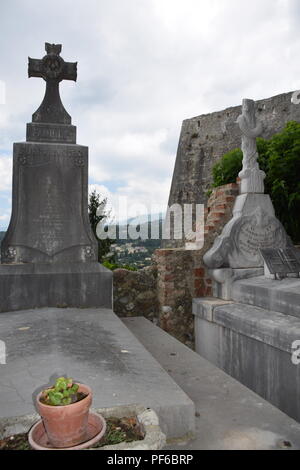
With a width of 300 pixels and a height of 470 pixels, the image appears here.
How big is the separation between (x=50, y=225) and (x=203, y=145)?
1614 cm

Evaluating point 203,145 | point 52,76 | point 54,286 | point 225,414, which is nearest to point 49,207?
point 54,286

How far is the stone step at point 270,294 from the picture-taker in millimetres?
4133

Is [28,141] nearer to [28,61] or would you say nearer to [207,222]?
[28,61]

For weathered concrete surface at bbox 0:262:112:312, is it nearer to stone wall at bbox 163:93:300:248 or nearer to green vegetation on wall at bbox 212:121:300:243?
green vegetation on wall at bbox 212:121:300:243

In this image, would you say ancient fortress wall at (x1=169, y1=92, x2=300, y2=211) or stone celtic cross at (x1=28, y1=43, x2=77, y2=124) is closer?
stone celtic cross at (x1=28, y1=43, x2=77, y2=124)

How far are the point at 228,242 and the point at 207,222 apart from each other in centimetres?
81

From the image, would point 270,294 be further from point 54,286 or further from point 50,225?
point 50,225

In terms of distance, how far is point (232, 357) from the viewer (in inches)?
182

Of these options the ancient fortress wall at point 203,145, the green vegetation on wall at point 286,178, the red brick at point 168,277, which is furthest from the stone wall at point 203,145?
the red brick at point 168,277

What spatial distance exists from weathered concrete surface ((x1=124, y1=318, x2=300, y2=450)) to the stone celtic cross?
3520mm

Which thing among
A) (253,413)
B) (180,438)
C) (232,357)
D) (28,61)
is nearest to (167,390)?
(180,438)

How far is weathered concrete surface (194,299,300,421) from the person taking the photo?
3.58 metres

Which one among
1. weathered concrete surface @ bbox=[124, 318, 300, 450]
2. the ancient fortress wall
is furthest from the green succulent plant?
the ancient fortress wall
